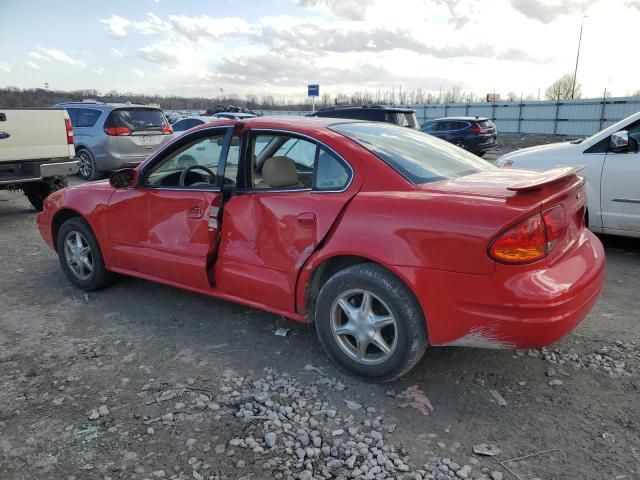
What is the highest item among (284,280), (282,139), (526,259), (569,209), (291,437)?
(282,139)

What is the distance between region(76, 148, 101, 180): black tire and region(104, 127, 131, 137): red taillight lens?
2.38 feet

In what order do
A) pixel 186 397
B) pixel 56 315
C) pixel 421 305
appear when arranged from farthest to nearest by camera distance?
pixel 56 315 → pixel 186 397 → pixel 421 305

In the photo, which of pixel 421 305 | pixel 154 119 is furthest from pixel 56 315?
pixel 154 119

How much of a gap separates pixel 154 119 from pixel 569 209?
1055cm

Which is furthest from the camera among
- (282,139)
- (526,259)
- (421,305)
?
(282,139)

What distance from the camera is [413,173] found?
9.96 ft

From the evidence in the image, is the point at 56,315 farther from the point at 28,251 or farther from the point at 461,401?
the point at 461,401

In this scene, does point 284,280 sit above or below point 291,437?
above

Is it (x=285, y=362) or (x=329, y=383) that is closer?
(x=329, y=383)

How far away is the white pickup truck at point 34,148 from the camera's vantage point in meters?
7.36

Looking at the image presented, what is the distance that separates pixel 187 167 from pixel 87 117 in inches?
338

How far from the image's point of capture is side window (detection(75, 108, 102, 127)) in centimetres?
1113

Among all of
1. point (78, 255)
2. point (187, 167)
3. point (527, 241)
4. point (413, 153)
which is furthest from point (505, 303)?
point (78, 255)

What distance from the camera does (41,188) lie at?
8.43 meters
